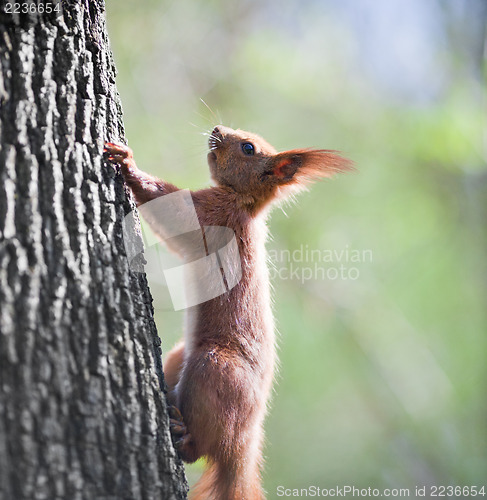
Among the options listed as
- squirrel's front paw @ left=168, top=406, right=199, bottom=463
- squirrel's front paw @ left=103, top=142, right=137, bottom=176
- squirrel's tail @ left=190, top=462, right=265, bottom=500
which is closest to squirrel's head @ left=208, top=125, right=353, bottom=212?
squirrel's front paw @ left=103, top=142, right=137, bottom=176

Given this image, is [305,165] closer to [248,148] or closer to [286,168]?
[286,168]

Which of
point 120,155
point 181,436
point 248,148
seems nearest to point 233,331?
point 181,436

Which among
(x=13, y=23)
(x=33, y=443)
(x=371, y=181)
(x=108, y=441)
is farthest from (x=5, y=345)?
(x=371, y=181)

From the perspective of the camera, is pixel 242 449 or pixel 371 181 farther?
pixel 371 181

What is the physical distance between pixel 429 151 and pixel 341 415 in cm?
647

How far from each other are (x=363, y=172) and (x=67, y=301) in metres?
8.89

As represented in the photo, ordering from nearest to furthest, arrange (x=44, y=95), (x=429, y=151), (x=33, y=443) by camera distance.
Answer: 1. (x=33, y=443)
2. (x=44, y=95)
3. (x=429, y=151)

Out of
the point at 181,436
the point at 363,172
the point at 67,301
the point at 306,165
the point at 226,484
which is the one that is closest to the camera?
the point at 67,301

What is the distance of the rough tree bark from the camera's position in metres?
1.72

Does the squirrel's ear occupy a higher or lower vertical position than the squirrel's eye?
lower

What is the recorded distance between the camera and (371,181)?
33.5 feet

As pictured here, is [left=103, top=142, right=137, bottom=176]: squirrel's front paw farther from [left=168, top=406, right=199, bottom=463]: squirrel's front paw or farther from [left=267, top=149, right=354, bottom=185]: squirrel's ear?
[left=267, top=149, right=354, bottom=185]: squirrel's ear

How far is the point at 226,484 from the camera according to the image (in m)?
2.86

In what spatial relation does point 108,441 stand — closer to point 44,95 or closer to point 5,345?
point 5,345
